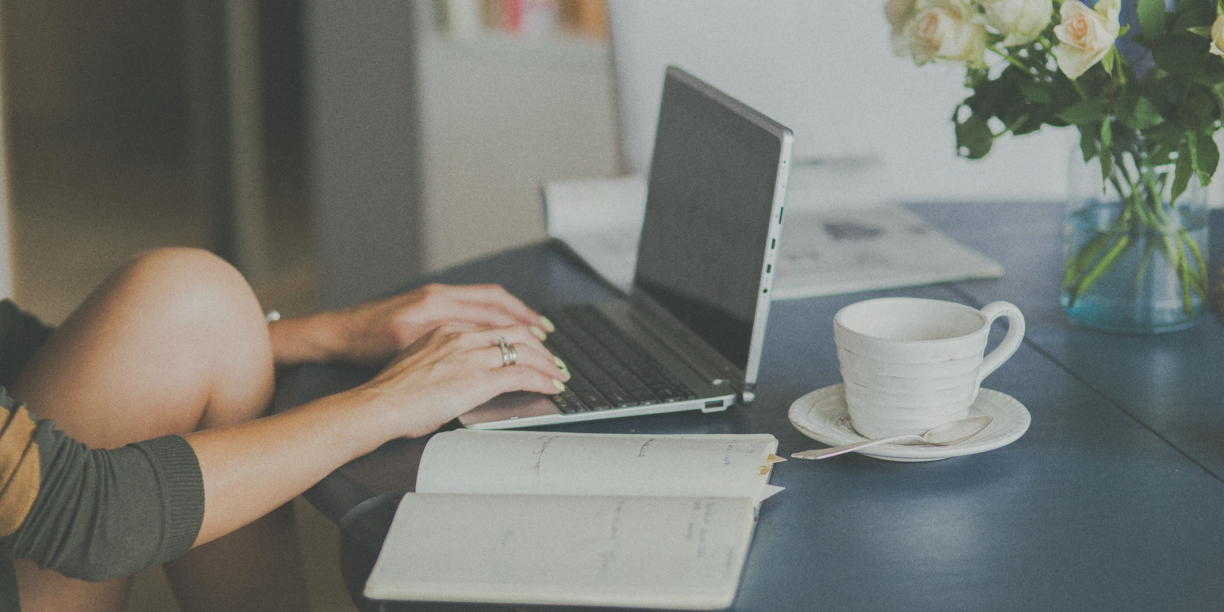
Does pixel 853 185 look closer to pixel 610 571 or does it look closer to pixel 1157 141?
pixel 1157 141

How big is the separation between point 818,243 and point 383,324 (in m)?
0.56

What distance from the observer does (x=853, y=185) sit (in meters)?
1.48

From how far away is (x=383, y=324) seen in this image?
3.28ft

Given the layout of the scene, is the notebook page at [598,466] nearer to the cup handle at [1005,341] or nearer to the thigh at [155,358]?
the cup handle at [1005,341]

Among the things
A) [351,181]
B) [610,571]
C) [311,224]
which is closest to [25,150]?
[311,224]

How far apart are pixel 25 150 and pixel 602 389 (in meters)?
2.91

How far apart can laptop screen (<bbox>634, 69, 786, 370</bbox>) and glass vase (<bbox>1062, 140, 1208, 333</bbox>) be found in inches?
13.0

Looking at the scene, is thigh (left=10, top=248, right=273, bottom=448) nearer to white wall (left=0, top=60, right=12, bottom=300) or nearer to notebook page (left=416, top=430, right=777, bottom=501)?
notebook page (left=416, top=430, right=777, bottom=501)

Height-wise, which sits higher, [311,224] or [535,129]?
[535,129]

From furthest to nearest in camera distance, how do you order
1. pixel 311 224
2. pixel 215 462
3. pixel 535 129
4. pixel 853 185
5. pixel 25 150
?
pixel 311 224 < pixel 25 150 < pixel 535 129 < pixel 853 185 < pixel 215 462

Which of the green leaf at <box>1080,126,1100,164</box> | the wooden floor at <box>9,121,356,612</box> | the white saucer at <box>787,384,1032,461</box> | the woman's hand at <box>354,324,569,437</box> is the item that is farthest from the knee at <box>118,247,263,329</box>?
the wooden floor at <box>9,121,356,612</box>

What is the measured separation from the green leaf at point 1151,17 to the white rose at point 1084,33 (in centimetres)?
5

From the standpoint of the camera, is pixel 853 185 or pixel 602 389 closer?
pixel 602 389

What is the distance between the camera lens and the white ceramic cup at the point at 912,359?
2.42 ft
